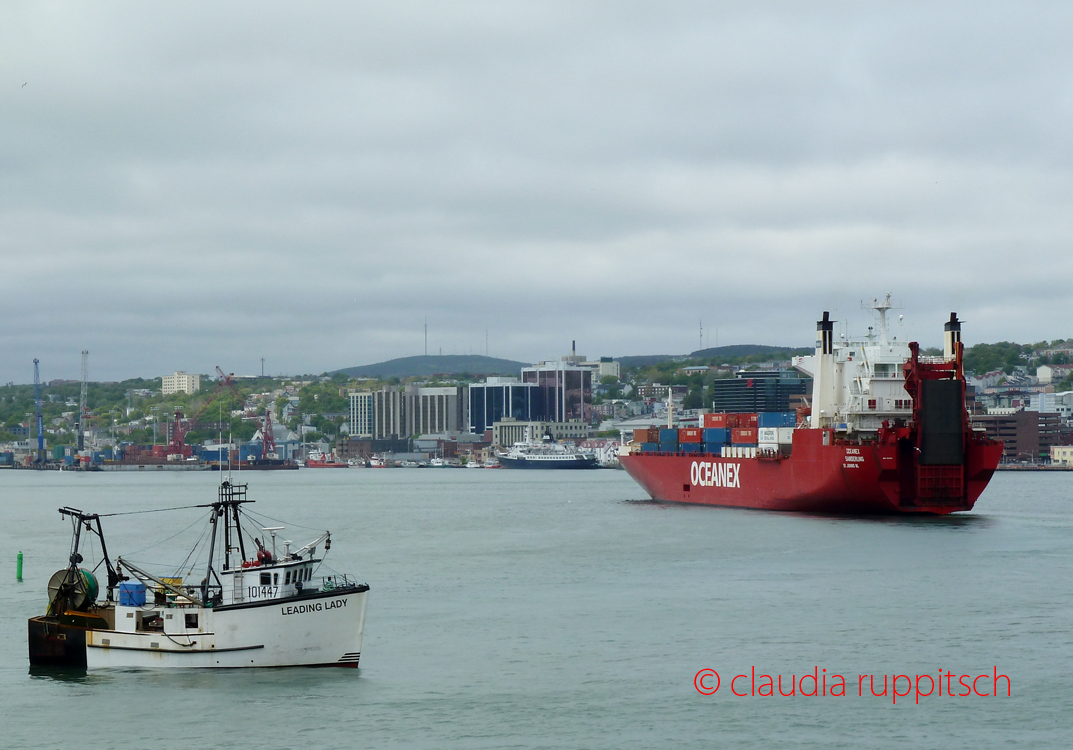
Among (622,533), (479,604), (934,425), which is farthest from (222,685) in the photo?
(934,425)

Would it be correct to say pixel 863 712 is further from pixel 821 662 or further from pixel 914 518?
pixel 914 518

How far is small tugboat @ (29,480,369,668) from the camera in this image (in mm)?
29781

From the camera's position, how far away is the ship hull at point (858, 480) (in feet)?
207

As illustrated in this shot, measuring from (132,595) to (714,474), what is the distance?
2076 inches

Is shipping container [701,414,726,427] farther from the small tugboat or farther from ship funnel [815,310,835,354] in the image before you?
the small tugboat

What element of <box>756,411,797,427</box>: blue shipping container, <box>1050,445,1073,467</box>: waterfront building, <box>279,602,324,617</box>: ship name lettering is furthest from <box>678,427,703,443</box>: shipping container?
<box>1050,445,1073,467</box>: waterfront building

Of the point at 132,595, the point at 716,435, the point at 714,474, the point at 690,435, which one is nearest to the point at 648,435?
the point at 690,435

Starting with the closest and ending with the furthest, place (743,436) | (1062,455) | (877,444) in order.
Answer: (877,444) < (743,436) < (1062,455)

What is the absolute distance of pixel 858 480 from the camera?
63.6 meters

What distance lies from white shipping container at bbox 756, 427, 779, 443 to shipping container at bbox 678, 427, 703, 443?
369 inches

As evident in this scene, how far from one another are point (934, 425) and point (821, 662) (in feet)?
110

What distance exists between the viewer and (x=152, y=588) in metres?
31.0

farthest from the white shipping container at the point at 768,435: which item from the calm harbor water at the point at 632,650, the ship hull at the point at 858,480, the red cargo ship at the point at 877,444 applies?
the calm harbor water at the point at 632,650

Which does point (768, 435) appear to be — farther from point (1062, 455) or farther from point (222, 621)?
point (1062, 455)
